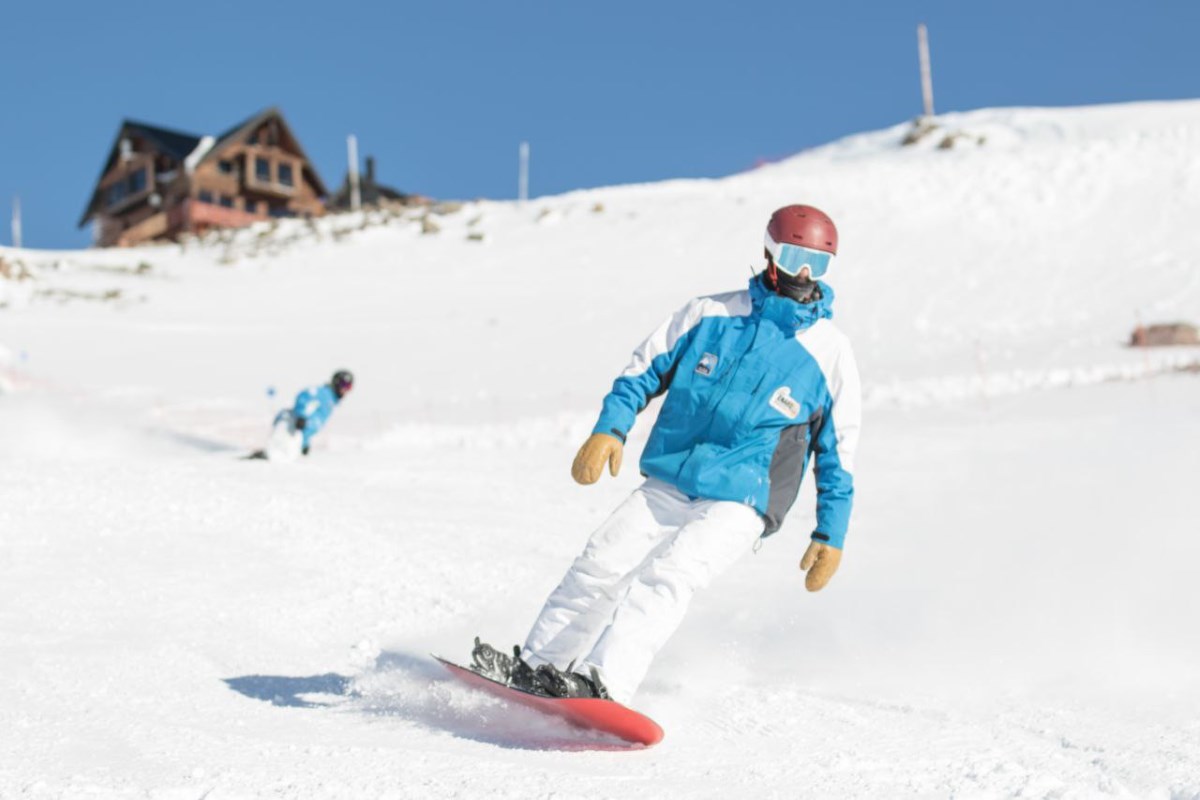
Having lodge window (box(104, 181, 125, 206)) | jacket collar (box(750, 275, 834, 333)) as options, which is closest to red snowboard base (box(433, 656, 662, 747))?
jacket collar (box(750, 275, 834, 333))

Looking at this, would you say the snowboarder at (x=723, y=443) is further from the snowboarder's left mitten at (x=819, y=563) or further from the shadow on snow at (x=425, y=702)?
the shadow on snow at (x=425, y=702)

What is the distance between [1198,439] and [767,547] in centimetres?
422

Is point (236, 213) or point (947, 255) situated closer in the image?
point (947, 255)

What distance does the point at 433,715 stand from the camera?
3.88 m

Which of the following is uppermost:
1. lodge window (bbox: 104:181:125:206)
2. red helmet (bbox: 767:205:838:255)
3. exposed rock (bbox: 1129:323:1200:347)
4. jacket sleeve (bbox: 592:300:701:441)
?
lodge window (bbox: 104:181:125:206)

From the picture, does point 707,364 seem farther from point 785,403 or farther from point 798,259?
point 798,259

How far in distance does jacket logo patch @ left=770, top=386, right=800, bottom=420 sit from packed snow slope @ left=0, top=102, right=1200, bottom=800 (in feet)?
3.59

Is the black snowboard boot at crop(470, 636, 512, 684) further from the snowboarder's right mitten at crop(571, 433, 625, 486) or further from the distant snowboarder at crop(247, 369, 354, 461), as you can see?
the distant snowboarder at crop(247, 369, 354, 461)

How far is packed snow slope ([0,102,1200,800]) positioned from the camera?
3.32 meters

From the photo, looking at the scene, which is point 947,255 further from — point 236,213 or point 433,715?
point 236,213

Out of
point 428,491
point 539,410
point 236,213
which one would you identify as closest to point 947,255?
point 539,410

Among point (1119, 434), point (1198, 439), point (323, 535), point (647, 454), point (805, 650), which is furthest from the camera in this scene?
point (1119, 434)

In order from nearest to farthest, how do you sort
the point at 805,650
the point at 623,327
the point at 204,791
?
the point at 204,791 < the point at 805,650 < the point at 623,327

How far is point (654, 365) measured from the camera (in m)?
4.05
